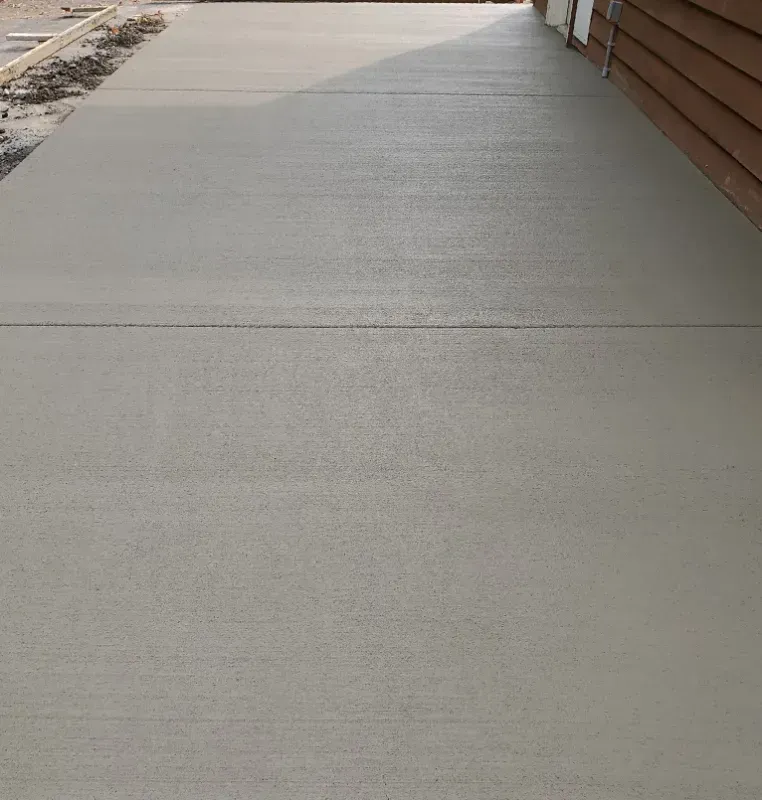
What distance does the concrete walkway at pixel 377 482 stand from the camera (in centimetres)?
129

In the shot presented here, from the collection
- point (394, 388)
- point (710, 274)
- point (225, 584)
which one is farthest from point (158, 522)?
point (710, 274)

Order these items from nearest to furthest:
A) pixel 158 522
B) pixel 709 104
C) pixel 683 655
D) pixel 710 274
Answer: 1. pixel 683 655
2. pixel 158 522
3. pixel 710 274
4. pixel 709 104

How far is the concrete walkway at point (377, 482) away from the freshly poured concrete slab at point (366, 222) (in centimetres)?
2

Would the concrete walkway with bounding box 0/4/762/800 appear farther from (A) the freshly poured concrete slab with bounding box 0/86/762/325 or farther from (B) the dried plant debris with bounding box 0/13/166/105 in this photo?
(B) the dried plant debris with bounding box 0/13/166/105

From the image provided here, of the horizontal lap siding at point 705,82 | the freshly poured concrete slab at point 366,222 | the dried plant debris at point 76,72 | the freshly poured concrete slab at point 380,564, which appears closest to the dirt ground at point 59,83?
the dried plant debris at point 76,72

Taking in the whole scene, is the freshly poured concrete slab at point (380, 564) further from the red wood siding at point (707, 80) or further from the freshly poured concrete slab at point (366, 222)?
the red wood siding at point (707, 80)

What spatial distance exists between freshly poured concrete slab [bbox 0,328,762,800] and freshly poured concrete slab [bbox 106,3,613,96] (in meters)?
2.95

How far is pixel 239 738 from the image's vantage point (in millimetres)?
1282

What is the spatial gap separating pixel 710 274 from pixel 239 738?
7.25 feet

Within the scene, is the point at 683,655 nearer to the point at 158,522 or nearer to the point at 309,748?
the point at 309,748

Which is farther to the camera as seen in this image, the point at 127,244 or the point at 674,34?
the point at 674,34

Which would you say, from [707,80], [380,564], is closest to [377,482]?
[380,564]

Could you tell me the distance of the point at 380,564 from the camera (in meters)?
1.59

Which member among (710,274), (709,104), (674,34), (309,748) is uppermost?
(674,34)
